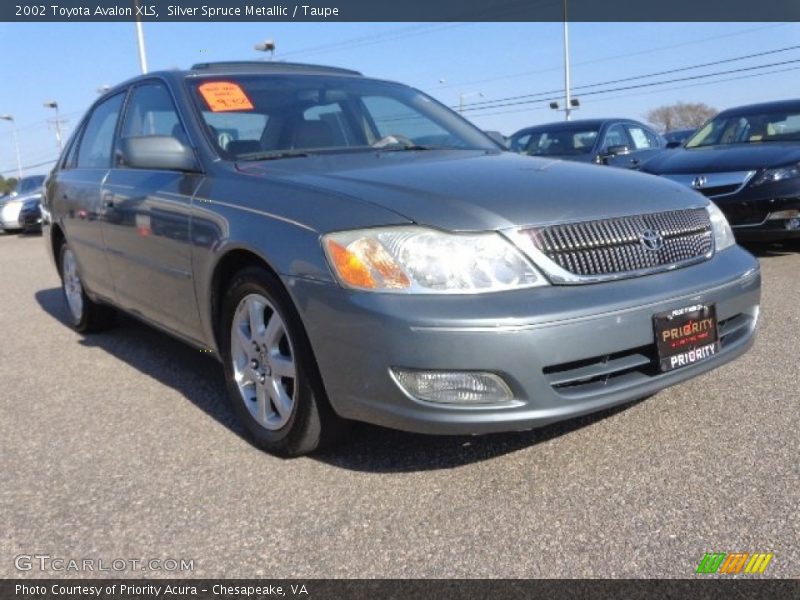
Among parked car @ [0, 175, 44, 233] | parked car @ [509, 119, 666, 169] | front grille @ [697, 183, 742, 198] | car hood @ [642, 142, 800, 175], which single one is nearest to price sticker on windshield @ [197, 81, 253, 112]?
front grille @ [697, 183, 742, 198]

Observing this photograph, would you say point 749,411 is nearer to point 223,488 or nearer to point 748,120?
point 223,488

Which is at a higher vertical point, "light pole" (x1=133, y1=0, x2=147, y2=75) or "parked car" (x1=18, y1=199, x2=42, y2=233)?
"light pole" (x1=133, y1=0, x2=147, y2=75)

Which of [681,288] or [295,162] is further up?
[295,162]

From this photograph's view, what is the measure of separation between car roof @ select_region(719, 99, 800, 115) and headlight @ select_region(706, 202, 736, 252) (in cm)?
543

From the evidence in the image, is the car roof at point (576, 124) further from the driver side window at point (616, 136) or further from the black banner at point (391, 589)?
the black banner at point (391, 589)

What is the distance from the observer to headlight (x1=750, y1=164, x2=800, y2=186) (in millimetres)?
6453

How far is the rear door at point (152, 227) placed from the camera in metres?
3.40

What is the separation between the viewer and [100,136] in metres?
4.81

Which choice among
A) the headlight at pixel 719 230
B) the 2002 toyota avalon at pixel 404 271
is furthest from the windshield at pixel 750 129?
the 2002 toyota avalon at pixel 404 271

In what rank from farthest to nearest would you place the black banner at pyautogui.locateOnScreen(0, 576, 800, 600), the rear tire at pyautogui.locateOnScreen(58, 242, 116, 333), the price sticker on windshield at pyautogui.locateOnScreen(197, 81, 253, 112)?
the rear tire at pyautogui.locateOnScreen(58, 242, 116, 333)
the price sticker on windshield at pyautogui.locateOnScreen(197, 81, 253, 112)
the black banner at pyautogui.locateOnScreen(0, 576, 800, 600)

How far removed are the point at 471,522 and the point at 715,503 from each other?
79 cm

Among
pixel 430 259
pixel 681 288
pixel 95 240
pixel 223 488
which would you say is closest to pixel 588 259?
pixel 681 288

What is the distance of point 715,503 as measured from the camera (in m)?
2.42

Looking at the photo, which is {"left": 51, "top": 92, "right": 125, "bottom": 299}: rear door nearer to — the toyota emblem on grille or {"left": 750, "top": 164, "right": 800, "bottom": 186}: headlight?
the toyota emblem on grille
